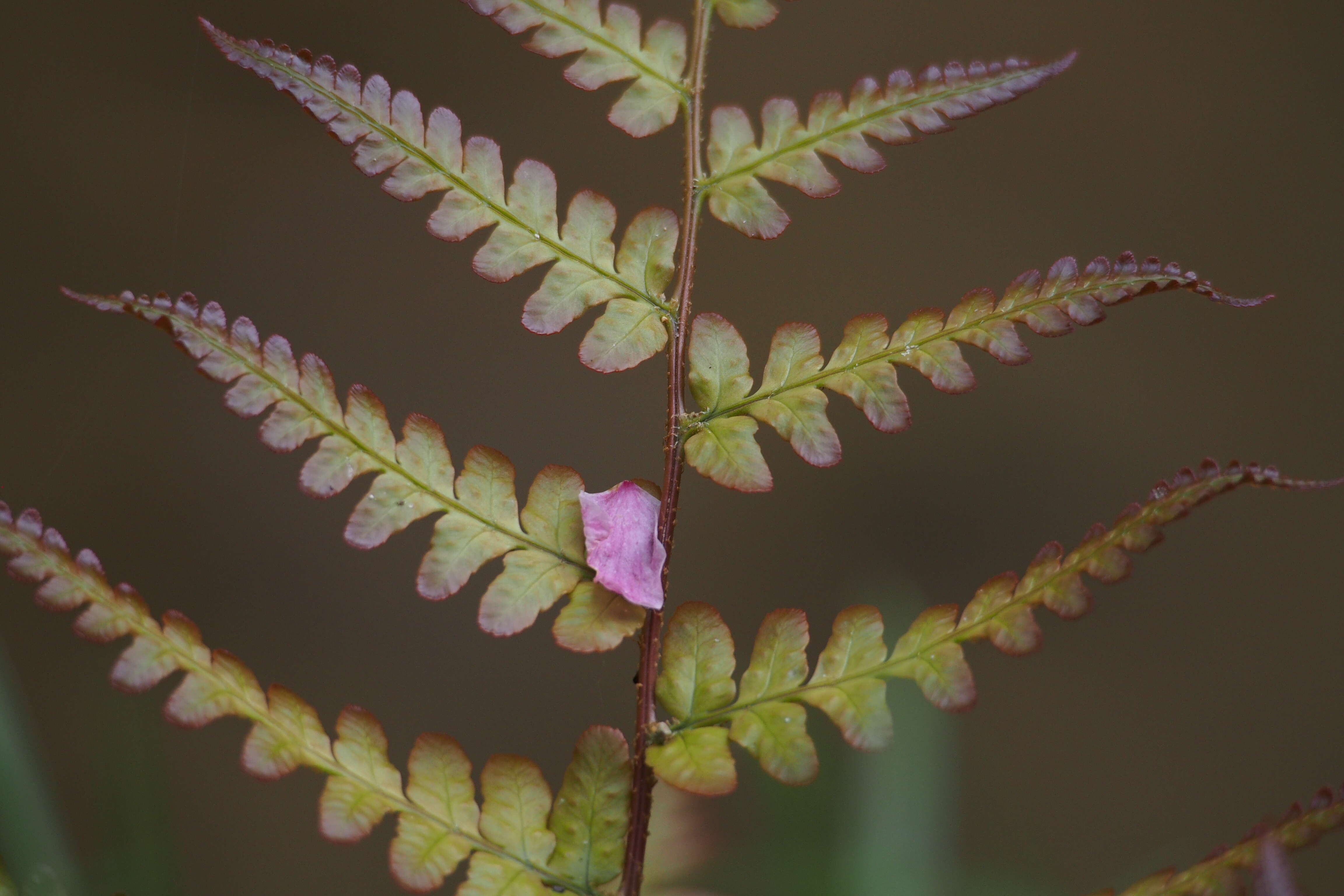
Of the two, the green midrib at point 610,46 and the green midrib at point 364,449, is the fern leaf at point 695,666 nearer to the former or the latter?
the green midrib at point 364,449

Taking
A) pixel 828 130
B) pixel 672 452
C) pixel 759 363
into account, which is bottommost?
pixel 672 452

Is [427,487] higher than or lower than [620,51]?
lower

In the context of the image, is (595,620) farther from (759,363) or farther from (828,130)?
(759,363)

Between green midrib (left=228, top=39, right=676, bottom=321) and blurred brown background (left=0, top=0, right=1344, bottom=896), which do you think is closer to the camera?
green midrib (left=228, top=39, right=676, bottom=321)

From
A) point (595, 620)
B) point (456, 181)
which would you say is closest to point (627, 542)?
point (595, 620)

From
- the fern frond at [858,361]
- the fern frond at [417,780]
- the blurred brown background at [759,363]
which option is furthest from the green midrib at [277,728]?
the blurred brown background at [759,363]

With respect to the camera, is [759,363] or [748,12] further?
[759,363]

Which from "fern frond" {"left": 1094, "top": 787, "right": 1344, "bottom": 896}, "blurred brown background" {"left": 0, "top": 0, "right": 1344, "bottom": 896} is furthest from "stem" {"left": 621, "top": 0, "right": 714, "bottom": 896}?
"blurred brown background" {"left": 0, "top": 0, "right": 1344, "bottom": 896}

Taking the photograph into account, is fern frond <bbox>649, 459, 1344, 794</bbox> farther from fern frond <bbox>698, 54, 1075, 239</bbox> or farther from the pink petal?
fern frond <bbox>698, 54, 1075, 239</bbox>
